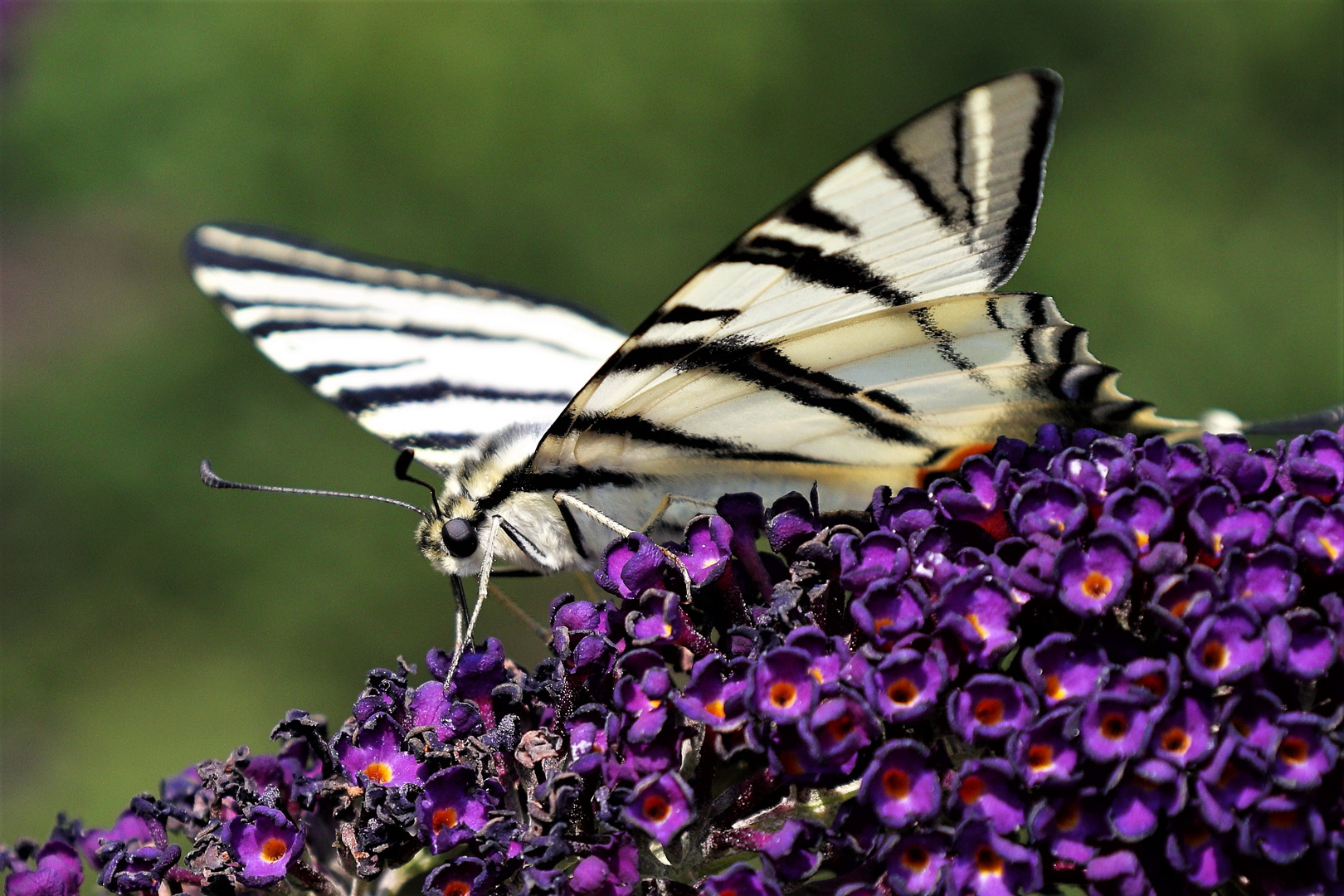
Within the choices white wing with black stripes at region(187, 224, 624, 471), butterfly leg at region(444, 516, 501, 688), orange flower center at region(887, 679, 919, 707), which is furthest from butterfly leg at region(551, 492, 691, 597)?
orange flower center at region(887, 679, 919, 707)

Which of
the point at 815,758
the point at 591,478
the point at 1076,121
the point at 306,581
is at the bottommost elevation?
the point at 306,581

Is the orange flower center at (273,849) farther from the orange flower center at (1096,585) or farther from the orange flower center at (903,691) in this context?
the orange flower center at (1096,585)

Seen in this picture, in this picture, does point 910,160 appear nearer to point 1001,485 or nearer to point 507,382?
point 1001,485

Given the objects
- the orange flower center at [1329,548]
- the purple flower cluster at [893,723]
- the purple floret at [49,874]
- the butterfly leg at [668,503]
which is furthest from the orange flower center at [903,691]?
the purple floret at [49,874]

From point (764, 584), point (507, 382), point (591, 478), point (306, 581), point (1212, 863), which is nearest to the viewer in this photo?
point (1212, 863)

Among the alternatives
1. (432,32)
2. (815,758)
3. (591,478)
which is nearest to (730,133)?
(432,32)

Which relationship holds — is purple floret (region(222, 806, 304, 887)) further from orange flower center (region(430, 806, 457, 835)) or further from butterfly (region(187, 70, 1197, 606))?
butterfly (region(187, 70, 1197, 606))
